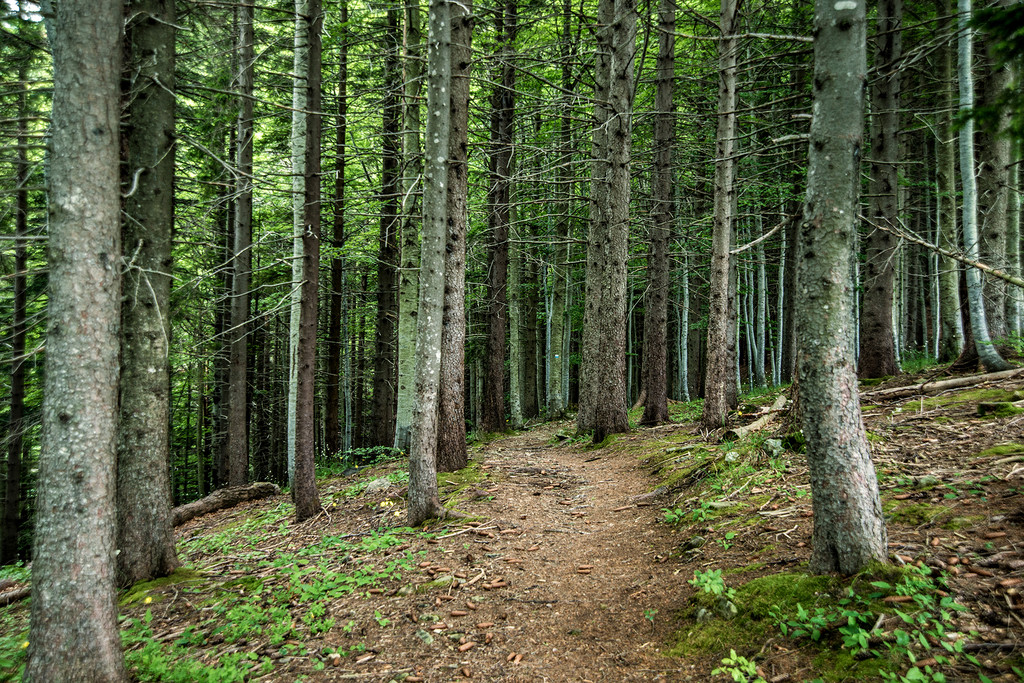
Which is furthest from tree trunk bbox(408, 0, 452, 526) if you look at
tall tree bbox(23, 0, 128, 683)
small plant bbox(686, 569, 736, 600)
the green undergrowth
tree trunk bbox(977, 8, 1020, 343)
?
tree trunk bbox(977, 8, 1020, 343)

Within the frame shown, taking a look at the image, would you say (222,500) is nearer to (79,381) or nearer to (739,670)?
(79,381)

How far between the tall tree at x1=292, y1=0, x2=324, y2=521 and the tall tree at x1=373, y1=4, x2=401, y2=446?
A: 10.7ft

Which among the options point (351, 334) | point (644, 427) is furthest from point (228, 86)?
point (351, 334)

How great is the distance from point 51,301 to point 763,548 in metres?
5.64

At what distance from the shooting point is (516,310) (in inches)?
687

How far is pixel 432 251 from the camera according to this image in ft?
20.4

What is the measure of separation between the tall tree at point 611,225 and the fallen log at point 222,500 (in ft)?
25.2

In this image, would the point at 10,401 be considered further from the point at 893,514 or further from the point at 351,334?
the point at 893,514

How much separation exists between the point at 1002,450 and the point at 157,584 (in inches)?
331

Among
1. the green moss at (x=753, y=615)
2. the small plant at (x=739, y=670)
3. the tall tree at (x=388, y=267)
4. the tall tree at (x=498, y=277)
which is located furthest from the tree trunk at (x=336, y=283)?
the small plant at (x=739, y=670)

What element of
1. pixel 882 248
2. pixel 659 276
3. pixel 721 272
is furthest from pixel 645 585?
pixel 882 248

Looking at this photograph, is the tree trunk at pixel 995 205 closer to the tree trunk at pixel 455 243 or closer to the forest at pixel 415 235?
the forest at pixel 415 235

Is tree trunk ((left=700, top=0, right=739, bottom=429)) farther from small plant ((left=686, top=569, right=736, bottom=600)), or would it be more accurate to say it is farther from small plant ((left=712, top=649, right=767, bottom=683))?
small plant ((left=712, top=649, right=767, bottom=683))

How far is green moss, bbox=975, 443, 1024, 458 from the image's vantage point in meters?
4.36
